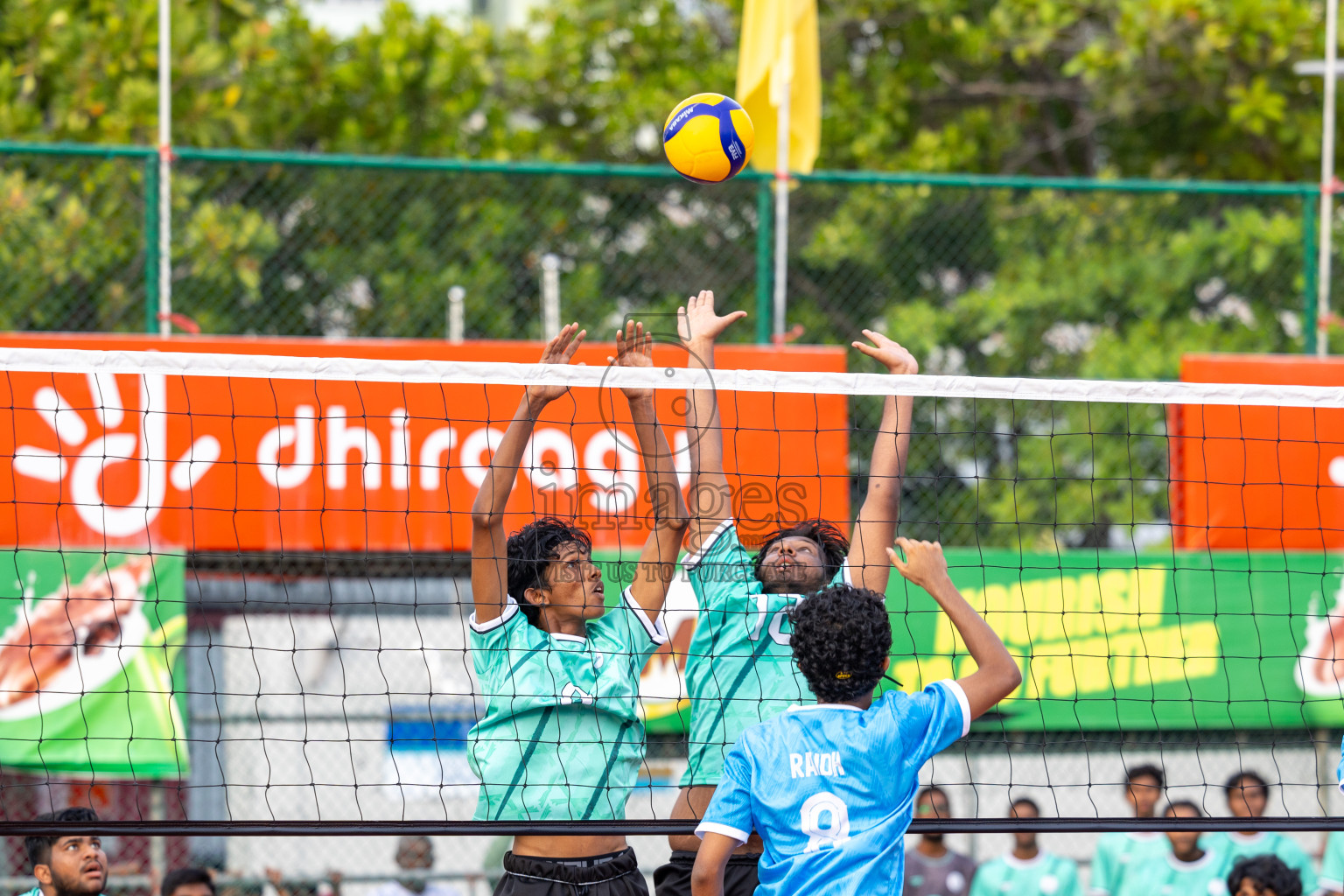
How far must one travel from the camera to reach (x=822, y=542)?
13.7ft

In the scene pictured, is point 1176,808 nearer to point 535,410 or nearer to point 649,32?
point 535,410

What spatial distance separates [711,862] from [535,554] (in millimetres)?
1146

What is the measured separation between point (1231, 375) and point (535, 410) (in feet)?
17.2

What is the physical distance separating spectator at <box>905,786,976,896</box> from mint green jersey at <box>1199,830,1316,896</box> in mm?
1307

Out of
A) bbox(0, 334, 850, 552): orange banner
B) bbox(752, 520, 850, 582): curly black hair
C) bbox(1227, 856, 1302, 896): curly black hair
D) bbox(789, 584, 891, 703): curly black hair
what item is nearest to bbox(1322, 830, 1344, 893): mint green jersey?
bbox(1227, 856, 1302, 896): curly black hair

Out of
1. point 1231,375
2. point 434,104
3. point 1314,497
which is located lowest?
point 1314,497

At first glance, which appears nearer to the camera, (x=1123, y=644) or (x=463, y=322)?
(x=1123, y=644)

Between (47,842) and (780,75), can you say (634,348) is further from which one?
(780,75)

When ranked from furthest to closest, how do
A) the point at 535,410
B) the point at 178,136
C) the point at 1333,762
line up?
the point at 178,136
the point at 1333,762
the point at 535,410

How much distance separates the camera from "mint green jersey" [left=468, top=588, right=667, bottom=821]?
12.6ft

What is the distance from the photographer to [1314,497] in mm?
7723

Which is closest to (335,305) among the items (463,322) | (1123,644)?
(463,322)

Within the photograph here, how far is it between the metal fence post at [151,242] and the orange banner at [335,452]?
36cm

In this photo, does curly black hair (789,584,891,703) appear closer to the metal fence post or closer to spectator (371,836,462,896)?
spectator (371,836,462,896)
